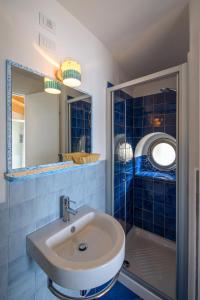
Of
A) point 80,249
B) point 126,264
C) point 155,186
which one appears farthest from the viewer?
point 155,186

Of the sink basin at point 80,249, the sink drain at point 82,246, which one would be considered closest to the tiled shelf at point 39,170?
the sink basin at point 80,249

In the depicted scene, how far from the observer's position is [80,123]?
1373 millimetres

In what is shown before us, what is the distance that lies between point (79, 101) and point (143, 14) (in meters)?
0.87

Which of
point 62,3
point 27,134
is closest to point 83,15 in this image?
point 62,3

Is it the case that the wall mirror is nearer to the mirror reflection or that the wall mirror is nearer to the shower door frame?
the mirror reflection

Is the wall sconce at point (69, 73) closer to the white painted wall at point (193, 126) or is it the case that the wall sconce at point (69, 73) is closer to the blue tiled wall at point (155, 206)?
the white painted wall at point (193, 126)

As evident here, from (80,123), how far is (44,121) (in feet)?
1.20

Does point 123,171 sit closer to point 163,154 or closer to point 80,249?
point 163,154

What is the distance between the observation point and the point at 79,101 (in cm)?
135

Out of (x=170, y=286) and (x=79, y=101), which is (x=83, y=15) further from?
(x=170, y=286)

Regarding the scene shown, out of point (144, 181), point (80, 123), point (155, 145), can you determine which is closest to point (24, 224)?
point (80, 123)

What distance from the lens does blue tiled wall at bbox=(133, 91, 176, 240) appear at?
6.88 feet

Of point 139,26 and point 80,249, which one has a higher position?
point 139,26

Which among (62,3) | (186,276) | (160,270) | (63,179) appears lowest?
(160,270)
